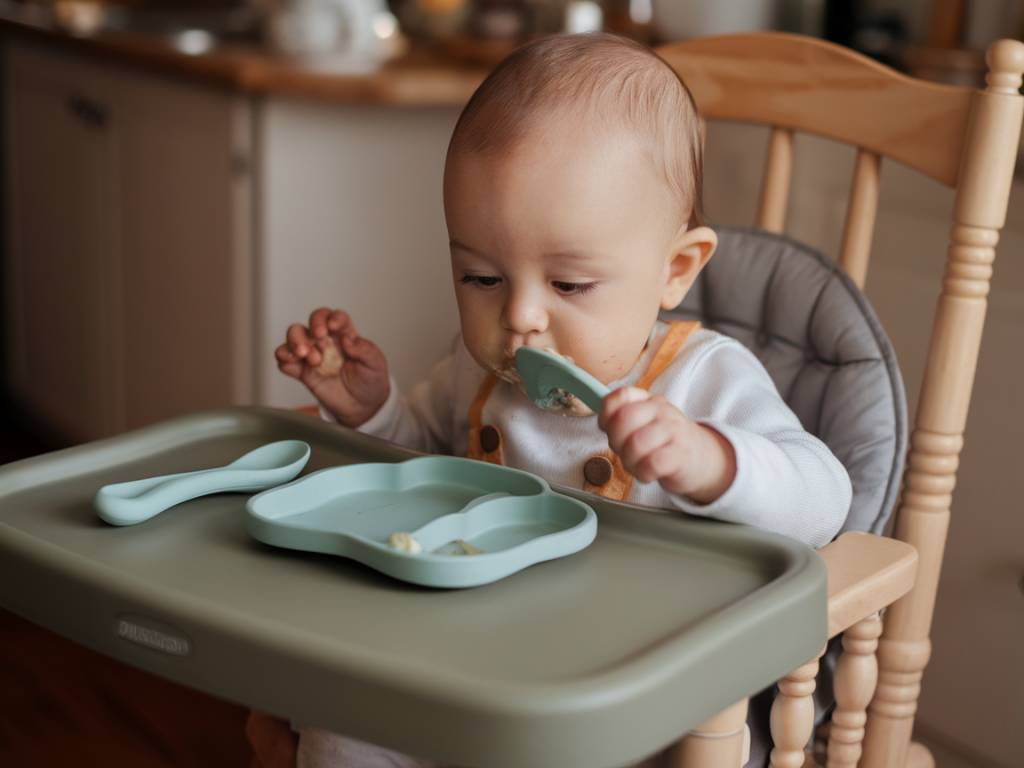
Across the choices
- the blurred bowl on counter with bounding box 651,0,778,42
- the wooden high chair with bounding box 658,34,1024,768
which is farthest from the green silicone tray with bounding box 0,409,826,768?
the blurred bowl on counter with bounding box 651,0,778,42

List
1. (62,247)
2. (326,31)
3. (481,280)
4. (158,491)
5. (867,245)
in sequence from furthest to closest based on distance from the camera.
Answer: (62,247), (326,31), (867,245), (481,280), (158,491)

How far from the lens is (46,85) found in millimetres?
2324

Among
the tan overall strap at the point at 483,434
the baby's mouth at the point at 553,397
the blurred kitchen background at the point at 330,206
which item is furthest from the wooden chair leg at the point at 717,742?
the blurred kitchen background at the point at 330,206

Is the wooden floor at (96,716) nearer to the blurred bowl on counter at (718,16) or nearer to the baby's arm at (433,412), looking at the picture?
the baby's arm at (433,412)

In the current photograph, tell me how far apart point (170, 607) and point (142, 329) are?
64.5 inches

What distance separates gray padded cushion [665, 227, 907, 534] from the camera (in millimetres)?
970

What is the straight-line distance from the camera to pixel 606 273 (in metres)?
0.86

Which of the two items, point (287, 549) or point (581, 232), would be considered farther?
point (581, 232)

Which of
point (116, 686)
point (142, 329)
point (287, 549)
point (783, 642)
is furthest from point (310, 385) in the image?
point (142, 329)

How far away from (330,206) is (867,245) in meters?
1.01

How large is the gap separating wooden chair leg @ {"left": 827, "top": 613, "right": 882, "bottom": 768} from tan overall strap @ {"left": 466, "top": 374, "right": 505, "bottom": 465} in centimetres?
30

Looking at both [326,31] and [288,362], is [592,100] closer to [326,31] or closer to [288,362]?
[288,362]

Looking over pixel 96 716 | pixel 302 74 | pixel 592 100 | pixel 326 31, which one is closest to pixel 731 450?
pixel 592 100

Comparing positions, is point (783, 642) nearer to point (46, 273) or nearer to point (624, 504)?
point (624, 504)
